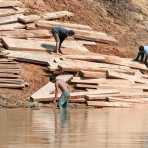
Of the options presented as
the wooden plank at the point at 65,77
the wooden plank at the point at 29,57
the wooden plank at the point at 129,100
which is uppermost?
the wooden plank at the point at 29,57

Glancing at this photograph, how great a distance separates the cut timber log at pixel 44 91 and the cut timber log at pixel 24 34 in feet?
14.4

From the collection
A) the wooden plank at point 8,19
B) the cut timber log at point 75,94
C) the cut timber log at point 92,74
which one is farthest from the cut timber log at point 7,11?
the cut timber log at point 75,94

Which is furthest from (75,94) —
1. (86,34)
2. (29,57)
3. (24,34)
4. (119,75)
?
(86,34)

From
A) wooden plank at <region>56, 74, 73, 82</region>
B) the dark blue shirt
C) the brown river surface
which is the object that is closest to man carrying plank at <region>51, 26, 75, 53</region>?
the dark blue shirt

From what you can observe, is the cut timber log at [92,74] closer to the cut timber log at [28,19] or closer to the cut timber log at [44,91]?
the cut timber log at [44,91]

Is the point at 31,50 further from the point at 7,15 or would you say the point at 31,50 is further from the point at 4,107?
the point at 4,107

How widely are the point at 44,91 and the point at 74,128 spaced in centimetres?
665

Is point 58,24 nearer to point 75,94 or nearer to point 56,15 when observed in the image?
point 56,15

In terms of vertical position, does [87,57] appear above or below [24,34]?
below

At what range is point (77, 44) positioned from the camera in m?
26.9

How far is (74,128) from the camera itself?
15.4 m

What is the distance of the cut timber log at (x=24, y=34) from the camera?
26328mm

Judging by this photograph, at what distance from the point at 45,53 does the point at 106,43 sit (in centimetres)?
440

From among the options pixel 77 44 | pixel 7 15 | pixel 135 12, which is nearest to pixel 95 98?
pixel 77 44
